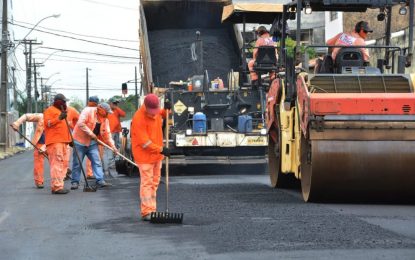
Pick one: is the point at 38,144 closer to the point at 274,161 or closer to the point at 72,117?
the point at 72,117

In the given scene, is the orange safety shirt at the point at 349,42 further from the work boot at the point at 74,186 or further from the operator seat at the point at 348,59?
the work boot at the point at 74,186

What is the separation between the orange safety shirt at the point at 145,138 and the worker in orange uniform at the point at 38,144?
5.50 m

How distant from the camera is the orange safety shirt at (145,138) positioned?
912 centimetres

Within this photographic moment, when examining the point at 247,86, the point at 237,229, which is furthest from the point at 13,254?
the point at 247,86

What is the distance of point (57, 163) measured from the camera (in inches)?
510

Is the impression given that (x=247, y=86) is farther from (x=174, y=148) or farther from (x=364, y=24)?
(x=364, y=24)

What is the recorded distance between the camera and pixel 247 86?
16.8 metres

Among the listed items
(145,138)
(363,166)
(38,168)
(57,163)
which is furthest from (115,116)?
(363,166)

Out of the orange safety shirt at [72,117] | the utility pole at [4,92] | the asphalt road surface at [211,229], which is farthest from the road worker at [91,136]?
the utility pole at [4,92]

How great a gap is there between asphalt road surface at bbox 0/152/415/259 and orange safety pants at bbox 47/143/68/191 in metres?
0.61

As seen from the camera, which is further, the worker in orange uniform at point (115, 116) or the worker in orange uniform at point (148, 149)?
the worker in orange uniform at point (115, 116)

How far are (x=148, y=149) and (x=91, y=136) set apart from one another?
4.56 m

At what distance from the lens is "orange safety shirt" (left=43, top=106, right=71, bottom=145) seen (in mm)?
13180

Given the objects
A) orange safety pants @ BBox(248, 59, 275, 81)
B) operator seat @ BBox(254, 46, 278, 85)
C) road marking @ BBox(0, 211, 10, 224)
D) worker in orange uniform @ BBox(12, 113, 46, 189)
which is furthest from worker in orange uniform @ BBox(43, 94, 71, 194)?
orange safety pants @ BBox(248, 59, 275, 81)
